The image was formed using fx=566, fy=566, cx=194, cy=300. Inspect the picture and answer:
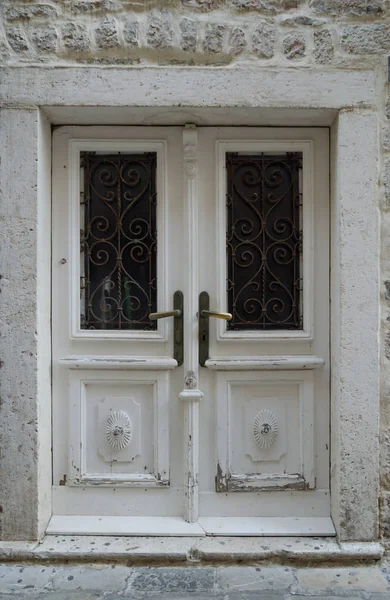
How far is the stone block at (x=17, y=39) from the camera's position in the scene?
2.92 metres

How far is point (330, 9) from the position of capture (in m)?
2.93

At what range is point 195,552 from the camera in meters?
2.93

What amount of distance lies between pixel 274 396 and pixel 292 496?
567 millimetres

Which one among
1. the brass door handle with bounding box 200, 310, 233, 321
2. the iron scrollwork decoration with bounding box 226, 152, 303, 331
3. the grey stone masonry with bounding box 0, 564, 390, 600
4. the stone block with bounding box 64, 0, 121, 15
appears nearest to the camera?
the grey stone masonry with bounding box 0, 564, 390, 600

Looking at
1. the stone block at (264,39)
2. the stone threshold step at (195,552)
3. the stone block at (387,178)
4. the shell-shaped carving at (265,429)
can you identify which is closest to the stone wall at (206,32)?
the stone block at (264,39)

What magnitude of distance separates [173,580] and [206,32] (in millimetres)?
2780

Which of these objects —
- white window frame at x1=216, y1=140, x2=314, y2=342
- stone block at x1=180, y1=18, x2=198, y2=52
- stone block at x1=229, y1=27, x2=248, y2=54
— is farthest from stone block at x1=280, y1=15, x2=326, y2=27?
white window frame at x1=216, y1=140, x2=314, y2=342

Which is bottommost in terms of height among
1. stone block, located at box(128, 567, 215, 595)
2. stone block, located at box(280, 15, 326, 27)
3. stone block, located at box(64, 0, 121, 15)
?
stone block, located at box(128, 567, 215, 595)

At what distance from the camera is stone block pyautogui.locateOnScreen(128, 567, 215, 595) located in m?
2.73

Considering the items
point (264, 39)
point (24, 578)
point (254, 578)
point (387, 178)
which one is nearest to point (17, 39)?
point (264, 39)

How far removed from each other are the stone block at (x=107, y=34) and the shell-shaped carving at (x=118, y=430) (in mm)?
1968

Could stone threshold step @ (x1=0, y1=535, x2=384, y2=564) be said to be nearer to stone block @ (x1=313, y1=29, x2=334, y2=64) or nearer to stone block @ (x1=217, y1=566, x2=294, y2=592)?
stone block @ (x1=217, y1=566, x2=294, y2=592)

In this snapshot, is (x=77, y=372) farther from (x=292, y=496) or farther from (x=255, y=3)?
(x=255, y=3)

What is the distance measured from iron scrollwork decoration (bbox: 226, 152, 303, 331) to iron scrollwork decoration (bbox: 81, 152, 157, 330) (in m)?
0.45
